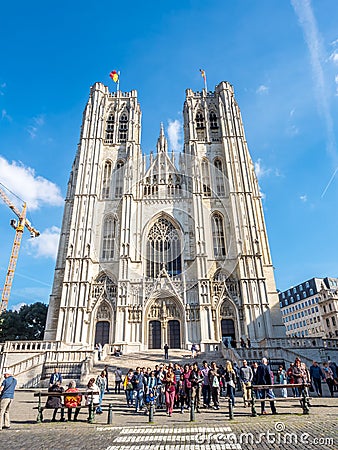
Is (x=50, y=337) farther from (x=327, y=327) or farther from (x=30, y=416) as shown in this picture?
(x=327, y=327)

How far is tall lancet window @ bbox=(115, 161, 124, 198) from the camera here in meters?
35.8

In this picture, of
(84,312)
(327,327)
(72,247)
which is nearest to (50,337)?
(84,312)

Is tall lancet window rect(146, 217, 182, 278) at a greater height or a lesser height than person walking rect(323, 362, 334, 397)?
greater

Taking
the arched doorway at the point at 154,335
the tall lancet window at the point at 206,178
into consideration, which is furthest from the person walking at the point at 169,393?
the tall lancet window at the point at 206,178

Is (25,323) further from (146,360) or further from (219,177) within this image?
(219,177)

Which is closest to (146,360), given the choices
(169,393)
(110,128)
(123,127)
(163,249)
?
(169,393)

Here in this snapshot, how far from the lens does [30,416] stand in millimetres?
9883

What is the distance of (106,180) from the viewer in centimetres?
3694

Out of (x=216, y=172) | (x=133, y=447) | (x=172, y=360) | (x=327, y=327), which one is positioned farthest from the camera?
(x=327, y=327)

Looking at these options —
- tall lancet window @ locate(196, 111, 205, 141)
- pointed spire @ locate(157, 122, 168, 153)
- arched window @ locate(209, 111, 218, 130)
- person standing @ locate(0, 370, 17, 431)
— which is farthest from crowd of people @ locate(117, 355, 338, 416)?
arched window @ locate(209, 111, 218, 130)

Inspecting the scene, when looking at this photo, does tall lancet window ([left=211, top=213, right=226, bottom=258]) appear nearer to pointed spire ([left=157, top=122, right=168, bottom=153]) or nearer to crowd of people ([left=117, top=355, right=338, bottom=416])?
pointed spire ([left=157, top=122, right=168, bottom=153])

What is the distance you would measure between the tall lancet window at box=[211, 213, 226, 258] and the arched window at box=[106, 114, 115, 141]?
57.0 feet

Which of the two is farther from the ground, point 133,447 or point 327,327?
point 327,327

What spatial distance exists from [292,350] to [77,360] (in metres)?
13.7
